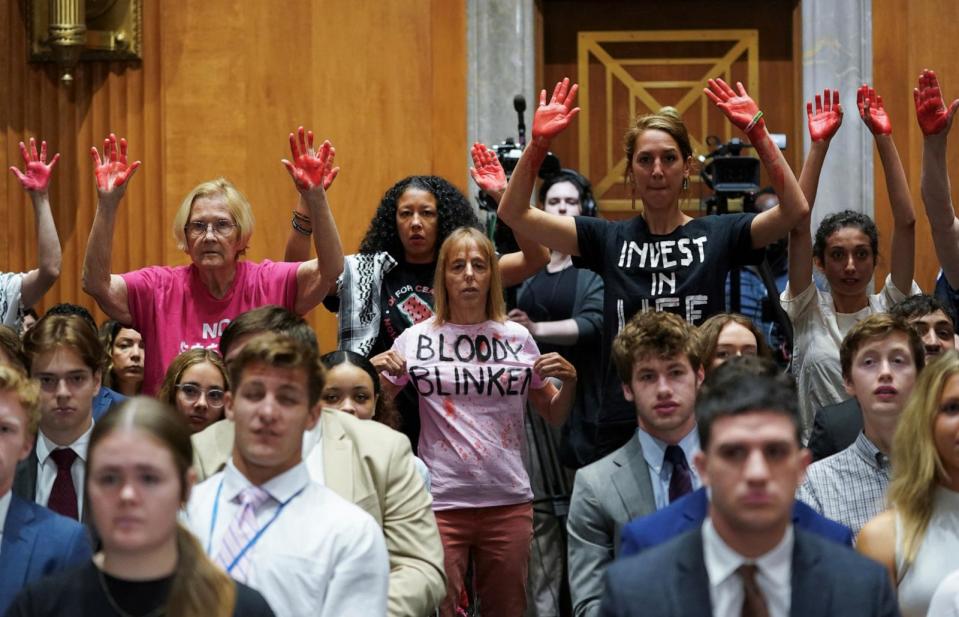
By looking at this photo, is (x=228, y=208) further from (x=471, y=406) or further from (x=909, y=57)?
(x=909, y=57)

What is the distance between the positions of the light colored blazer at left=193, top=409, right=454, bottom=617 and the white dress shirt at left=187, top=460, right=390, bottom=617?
24 cm

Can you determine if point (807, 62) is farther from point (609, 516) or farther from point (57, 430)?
point (57, 430)

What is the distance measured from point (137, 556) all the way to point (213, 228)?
1.81 metres

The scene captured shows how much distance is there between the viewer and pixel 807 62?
5676 millimetres

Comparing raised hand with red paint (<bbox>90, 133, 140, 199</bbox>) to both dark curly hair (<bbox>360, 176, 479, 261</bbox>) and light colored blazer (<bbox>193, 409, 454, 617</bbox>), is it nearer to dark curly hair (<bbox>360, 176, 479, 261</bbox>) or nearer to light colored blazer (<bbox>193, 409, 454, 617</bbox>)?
dark curly hair (<bbox>360, 176, 479, 261</bbox>)

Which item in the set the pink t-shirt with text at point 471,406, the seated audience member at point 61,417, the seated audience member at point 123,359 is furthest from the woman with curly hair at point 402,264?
the seated audience member at point 61,417

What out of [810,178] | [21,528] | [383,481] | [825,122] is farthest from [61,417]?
[825,122]

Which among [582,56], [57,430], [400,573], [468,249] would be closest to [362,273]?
[468,249]

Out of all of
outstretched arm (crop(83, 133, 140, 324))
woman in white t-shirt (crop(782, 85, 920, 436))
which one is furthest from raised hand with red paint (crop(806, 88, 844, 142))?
outstretched arm (crop(83, 133, 140, 324))

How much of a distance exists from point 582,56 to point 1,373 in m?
3.51

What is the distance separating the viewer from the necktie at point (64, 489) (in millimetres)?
3494

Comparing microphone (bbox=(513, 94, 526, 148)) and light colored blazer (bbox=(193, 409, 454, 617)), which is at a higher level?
microphone (bbox=(513, 94, 526, 148))

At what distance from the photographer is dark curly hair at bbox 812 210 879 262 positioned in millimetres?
4531

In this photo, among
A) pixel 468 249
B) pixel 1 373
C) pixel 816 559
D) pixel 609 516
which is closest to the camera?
pixel 816 559
